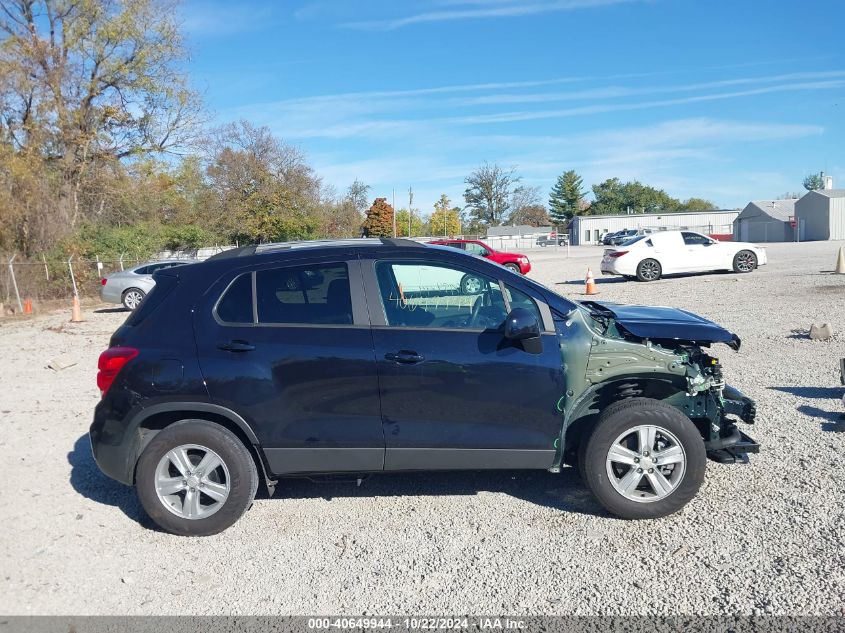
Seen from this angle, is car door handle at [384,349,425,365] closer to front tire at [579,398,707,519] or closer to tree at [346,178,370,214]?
front tire at [579,398,707,519]

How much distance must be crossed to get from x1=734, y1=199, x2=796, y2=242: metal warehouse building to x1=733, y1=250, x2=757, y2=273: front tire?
47.6 metres

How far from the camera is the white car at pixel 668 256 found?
2048cm

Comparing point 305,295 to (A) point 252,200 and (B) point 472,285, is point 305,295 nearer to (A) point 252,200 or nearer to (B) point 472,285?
(B) point 472,285

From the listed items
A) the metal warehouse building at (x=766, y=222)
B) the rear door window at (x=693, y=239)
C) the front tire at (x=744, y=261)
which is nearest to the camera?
the rear door window at (x=693, y=239)

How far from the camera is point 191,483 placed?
4352mm

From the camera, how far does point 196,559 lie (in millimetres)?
4094

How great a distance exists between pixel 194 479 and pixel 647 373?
9.97 feet

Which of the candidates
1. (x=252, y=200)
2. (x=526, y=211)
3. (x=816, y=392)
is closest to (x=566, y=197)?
(x=526, y=211)

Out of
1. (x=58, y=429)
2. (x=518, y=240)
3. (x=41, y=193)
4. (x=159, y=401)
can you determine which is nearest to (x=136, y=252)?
(x=41, y=193)

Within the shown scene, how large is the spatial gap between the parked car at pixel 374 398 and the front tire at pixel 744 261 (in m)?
18.6

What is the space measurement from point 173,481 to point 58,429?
11.3ft

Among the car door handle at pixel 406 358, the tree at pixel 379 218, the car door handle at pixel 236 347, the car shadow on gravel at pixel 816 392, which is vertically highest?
the tree at pixel 379 218

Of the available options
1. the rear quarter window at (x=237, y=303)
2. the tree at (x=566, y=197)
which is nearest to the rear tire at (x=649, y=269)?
the rear quarter window at (x=237, y=303)

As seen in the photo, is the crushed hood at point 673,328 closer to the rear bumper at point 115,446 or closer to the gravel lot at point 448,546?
the gravel lot at point 448,546
